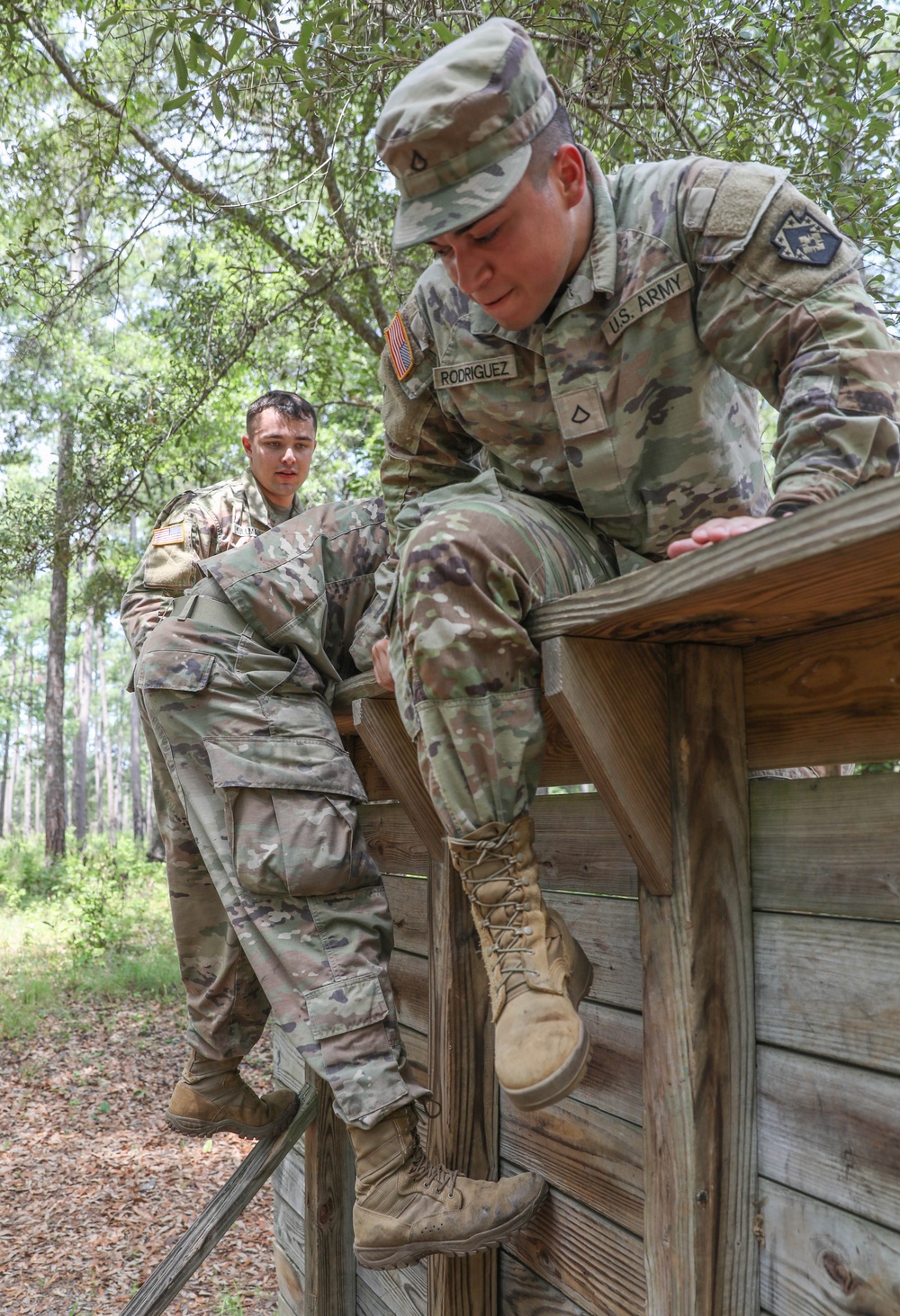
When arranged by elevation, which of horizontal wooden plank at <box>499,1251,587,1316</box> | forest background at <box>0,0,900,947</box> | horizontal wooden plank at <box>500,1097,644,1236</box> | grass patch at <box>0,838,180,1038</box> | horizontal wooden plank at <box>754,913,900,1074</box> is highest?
forest background at <box>0,0,900,947</box>

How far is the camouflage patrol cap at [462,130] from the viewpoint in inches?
61.9

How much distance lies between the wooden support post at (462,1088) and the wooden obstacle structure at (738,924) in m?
0.31

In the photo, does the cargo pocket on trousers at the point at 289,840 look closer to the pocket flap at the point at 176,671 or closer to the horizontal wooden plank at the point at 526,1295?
the pocket flap at the point at 176,671

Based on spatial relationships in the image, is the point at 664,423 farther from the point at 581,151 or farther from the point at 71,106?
the point at 71,106

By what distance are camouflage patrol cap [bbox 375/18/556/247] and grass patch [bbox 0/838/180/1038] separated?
8324mm

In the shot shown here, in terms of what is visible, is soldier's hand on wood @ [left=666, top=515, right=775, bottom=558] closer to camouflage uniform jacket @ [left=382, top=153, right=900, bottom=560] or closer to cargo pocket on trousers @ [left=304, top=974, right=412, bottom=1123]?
camouflage uniform jacket @ [left=382, top=153, right=900, bottom=560]

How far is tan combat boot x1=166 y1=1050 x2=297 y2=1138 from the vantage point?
→ 3018mm

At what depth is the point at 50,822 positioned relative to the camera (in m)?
15.7

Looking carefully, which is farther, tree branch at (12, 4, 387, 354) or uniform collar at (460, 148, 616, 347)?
tree branch at (12, 4, 387, 354)

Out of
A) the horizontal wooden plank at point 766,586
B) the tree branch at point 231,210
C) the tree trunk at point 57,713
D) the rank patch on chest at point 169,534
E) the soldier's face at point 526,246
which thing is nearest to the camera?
the horizontal wooden plank at point 766,586

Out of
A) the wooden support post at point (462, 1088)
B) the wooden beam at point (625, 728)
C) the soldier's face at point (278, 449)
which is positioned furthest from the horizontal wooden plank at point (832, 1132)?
the soldier's face at point (278, 449)

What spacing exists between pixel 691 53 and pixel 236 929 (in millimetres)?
3731

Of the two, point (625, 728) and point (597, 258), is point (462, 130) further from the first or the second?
point (625, 728)

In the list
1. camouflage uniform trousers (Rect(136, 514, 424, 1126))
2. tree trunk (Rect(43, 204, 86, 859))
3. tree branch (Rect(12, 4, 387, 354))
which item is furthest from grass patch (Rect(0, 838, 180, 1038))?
camouflage uniform trousers (Rect(136, 514, 424, 1126))
